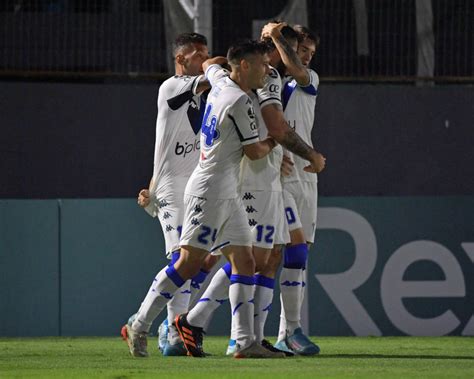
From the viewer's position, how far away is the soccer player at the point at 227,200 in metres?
8.91

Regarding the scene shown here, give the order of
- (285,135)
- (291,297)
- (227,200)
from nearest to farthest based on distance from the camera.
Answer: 1. (227,200)
2. (285,135)
3. (291,297)

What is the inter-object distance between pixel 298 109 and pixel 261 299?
138cm

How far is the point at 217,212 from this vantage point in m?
8.92

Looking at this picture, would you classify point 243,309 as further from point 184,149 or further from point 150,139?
point 150,139

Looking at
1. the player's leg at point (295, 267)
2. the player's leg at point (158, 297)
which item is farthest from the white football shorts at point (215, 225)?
the player's leg at point (295, 267)

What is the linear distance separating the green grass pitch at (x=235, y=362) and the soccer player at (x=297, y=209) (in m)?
0.30

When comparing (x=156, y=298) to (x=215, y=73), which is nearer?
(x=156, y=298)

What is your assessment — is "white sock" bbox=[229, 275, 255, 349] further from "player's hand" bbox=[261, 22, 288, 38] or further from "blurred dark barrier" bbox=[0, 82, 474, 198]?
"blurred dark barrier" bbox=[0, 82, 474, 198]

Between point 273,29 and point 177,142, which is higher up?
point 273,29

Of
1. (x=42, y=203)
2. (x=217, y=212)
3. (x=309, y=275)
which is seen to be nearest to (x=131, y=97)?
(x=42, y=203)

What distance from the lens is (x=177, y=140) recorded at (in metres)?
10.0

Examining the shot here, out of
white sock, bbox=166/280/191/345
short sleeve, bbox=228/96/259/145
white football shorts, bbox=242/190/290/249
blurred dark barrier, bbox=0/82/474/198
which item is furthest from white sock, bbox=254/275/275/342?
blurred dark barrier, bbox=0/82/474/198

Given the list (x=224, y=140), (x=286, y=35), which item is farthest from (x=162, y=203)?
(x=286, y=35)

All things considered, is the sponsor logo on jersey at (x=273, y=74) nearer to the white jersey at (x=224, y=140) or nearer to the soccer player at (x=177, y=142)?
the white jersey at (x=224, y=140)
